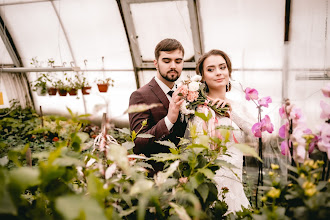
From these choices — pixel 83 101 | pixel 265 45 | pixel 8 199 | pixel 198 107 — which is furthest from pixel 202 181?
pixel 83 101

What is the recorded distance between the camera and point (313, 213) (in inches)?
20.6

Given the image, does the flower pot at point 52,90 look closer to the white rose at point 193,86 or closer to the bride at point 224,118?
the bride at point 224,118

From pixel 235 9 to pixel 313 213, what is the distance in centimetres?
370

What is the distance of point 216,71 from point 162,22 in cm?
268

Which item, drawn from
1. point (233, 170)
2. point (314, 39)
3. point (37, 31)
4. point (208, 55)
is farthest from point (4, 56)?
point (314, 39)

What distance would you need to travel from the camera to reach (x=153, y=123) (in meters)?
1.86

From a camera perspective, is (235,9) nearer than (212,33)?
Yes

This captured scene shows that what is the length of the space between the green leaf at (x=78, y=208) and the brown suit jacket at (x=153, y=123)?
115 cm

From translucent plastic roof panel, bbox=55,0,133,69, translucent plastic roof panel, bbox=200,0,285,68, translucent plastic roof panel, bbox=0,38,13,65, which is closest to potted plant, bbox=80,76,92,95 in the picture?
translucent plastic roof panel, bbox=55,0,133,69

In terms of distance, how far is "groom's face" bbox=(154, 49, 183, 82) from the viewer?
1946 mm

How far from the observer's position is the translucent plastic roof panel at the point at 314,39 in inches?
99.4

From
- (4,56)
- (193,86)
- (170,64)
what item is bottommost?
(193,86)

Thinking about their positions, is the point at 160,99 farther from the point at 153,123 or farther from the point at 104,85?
the point at 104,85

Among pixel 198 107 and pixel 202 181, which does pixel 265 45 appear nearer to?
pixel 198 107
